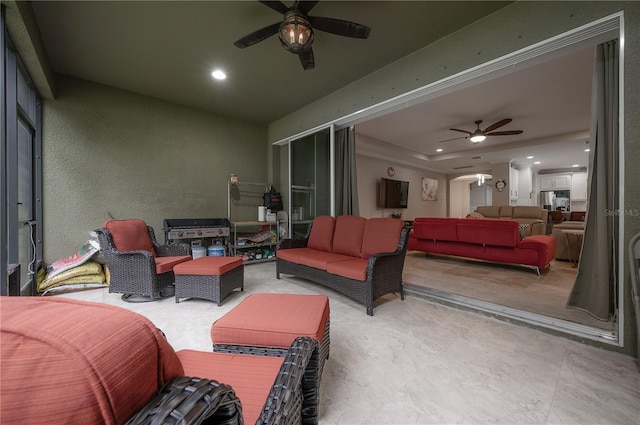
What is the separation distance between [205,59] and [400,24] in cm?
229

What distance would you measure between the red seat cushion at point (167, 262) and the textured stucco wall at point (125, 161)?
139cm

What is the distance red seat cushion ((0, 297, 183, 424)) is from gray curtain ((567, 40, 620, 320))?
2.88 meters

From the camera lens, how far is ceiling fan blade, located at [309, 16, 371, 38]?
212 centimetres

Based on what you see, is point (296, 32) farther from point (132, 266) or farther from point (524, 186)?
point (524, 186)

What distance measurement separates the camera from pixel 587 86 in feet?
11.8

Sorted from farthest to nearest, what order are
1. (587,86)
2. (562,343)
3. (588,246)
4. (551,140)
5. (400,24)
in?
(551,140) < (587,86) < (400,24) < (588,246) < (562,343)

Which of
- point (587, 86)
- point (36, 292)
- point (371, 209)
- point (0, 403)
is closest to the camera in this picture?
point (0, 403)

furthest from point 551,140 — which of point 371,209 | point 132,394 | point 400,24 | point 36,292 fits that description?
point 36,292

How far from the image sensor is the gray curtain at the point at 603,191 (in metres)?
1.92

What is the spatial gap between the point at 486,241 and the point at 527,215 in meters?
3.65

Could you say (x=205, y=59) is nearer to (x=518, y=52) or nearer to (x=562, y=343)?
(x=518, y=52)

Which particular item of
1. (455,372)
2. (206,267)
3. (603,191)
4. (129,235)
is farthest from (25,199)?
(603,191)

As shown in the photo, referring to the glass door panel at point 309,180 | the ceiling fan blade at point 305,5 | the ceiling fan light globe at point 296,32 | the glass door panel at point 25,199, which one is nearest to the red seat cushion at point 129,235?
the glass door panel at point 25,199

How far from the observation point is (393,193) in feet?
25.0
